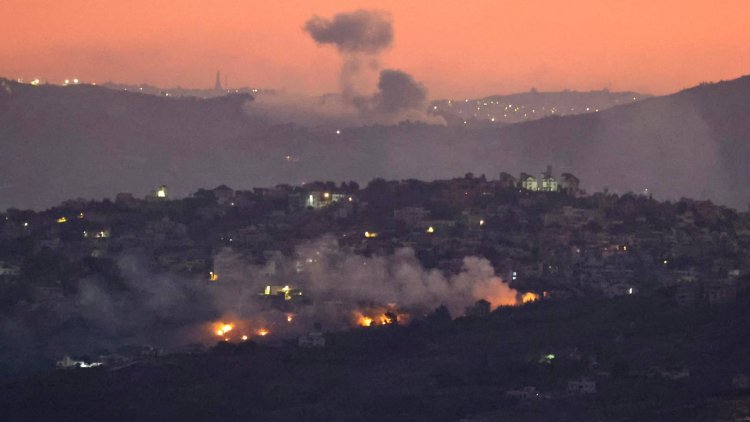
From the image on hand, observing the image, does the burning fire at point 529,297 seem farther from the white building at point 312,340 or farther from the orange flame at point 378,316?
the white building at point 312,340

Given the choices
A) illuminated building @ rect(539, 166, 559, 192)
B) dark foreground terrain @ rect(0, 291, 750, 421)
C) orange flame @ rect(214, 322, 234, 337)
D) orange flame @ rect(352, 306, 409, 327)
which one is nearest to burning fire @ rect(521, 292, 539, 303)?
dark foreground terrain @ rect(0, 291, 750, 421)

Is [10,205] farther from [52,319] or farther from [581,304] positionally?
[581,304]

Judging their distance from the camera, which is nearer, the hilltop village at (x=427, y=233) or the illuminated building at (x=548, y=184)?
the hilltop village at (x=427, y=233)

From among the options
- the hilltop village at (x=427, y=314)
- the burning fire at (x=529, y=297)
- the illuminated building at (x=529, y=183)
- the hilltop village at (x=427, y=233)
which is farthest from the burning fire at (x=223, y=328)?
the illuminated building at (x=529, y=183)

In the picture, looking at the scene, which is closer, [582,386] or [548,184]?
[582,386]

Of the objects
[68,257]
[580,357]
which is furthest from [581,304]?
[68,257]

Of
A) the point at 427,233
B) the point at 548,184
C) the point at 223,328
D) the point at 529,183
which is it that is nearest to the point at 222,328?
the point at 223,328

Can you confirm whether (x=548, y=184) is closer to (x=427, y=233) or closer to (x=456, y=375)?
(x=427, y=233)
